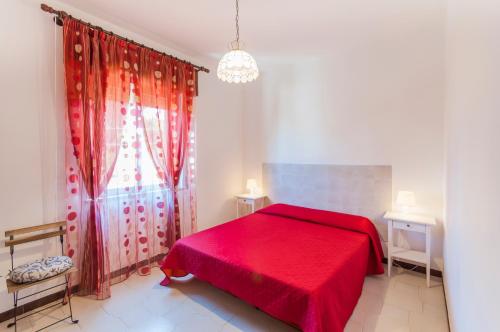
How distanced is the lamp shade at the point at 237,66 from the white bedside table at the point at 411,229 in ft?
7.02

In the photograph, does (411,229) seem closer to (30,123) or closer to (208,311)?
(208,311)

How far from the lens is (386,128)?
2842 mm

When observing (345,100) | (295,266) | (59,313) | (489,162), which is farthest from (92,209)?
(345,100)

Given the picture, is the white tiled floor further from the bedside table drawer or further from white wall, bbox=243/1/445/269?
white wall, bbox=243/1/445/269

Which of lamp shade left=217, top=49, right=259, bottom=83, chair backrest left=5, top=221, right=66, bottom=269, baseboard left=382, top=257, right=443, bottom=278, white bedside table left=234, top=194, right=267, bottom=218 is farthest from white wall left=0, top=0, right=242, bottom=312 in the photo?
baseboard left=382, top=257, right=443, bottom=278

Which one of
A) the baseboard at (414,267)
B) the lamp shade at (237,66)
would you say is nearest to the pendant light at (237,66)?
the lamp shade at (237,66)

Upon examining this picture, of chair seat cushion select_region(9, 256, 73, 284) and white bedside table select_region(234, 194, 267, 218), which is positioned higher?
white bedside table select_region(234, 194, 267, 218)

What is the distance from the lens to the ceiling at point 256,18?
211 centimetres

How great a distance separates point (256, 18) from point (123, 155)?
1.97 metres

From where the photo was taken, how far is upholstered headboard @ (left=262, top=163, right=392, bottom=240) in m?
2.90

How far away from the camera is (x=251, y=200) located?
3740 mm

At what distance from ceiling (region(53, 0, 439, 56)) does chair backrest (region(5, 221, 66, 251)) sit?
200cm

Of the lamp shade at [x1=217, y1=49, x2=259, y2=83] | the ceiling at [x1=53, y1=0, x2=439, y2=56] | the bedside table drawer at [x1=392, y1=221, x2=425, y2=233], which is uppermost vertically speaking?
the ceiling at [x1=53, y1=0, x2=439, y2=56]

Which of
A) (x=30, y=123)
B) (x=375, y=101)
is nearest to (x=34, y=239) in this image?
(x=30, y=123)
